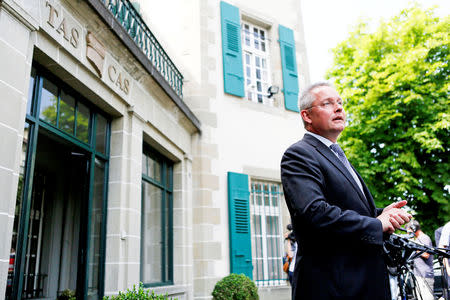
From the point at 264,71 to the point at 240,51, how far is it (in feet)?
3.46

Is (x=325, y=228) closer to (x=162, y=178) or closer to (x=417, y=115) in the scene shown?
(x=162, y=178)

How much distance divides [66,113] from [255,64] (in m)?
6.17

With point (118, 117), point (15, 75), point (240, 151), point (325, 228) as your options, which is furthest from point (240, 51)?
point (325, 228)

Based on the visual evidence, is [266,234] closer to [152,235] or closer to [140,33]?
[152,235]

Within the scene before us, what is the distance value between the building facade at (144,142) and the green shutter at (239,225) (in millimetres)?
24

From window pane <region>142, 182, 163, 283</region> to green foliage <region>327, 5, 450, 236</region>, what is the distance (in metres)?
6.80

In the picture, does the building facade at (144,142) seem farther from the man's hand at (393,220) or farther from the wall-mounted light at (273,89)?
the man's hand at (393,220)

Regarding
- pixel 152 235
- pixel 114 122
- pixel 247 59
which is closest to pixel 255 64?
pixel 247 59

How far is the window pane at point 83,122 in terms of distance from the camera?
15.1 feet

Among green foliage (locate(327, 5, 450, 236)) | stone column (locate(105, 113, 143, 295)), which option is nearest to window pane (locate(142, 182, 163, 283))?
stone column (locate(105, 113, 143, 295))

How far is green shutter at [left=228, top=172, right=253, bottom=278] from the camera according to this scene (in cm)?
776

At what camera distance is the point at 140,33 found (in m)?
6.20

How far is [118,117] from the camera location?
531cm

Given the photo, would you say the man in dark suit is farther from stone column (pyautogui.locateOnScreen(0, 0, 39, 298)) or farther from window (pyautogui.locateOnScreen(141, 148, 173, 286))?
window (pyautogui.locateOnScreen(141, 148, 173, 286))
